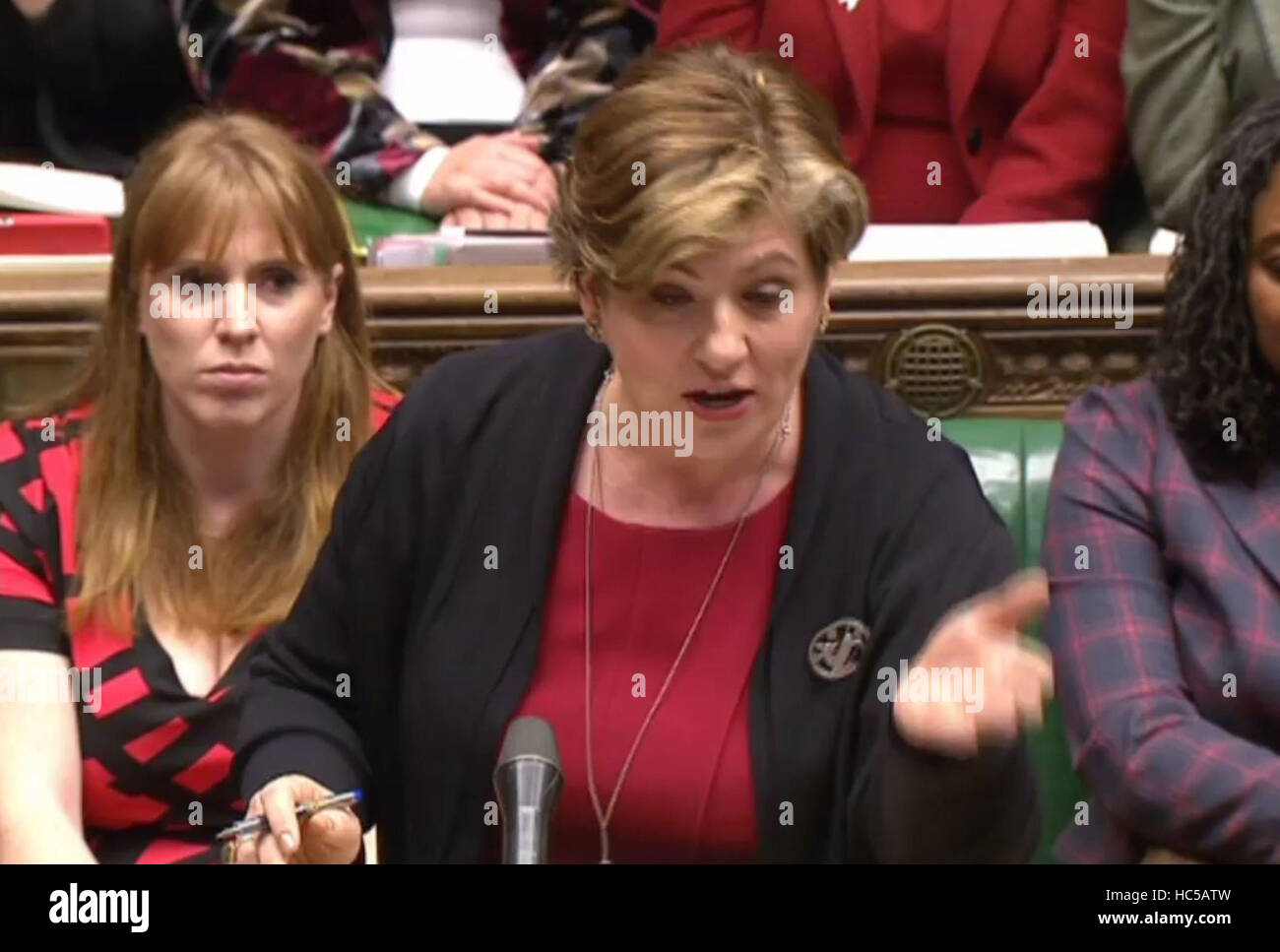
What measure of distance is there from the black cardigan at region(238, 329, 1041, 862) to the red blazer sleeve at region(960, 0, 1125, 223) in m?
0.80

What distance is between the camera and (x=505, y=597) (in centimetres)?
136

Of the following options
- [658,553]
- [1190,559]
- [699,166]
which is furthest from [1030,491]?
[699,166]

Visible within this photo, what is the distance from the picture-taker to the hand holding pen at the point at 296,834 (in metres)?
1.15

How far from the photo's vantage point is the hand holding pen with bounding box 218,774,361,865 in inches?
45.4

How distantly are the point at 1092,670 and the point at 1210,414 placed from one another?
0.68 feet

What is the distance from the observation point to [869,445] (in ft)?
4.50

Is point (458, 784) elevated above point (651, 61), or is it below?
below

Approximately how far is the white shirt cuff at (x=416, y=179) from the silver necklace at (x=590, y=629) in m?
0.83

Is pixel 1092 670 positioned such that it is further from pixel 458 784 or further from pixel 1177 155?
pixel 1177 155

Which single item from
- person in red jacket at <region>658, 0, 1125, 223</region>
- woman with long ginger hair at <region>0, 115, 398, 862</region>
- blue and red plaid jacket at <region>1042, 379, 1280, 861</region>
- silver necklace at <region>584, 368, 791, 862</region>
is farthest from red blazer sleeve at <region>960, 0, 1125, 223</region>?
silver necklace at <region>584, 368, 791, 862</region>

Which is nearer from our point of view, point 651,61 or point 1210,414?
point 651,61

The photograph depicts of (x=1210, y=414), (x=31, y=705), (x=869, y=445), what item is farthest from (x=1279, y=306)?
(x=31, y=705)

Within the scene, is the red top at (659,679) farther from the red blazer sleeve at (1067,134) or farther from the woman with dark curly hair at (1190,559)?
the red blazer sleeve at (1067,134)

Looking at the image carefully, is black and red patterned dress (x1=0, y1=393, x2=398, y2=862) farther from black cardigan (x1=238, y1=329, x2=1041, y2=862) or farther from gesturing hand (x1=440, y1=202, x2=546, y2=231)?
gesturing hand (x1=440, y1=202, x2=546, y2=231)
